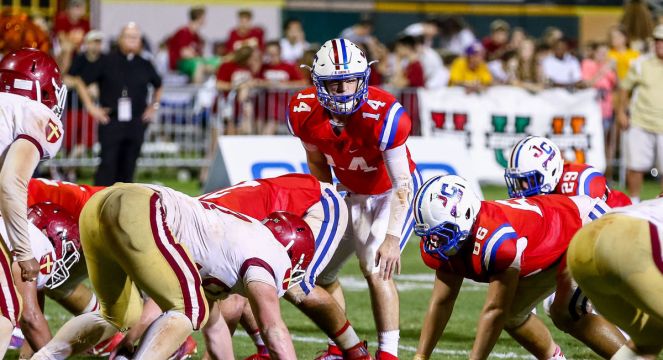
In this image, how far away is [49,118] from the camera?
5.16 m

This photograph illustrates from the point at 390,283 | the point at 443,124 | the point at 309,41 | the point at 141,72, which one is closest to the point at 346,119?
the point at 390,283

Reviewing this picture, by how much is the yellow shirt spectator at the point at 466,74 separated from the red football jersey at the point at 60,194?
933cm

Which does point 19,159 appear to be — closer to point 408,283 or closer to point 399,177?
point 399,177

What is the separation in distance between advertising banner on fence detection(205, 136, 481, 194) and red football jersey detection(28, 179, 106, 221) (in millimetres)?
4283

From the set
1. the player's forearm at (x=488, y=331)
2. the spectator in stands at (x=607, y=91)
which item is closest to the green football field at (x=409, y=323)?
the player's forearm at (x=488, y=331)

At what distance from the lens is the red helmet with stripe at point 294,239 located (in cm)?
511

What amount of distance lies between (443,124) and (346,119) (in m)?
7.89

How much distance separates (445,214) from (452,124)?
343 inches

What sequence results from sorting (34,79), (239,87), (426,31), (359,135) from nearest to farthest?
(34,79) < (359,135) < (239,87) < (426,31)

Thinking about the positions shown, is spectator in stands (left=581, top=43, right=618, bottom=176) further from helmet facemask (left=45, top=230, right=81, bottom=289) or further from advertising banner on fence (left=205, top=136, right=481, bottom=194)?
helmet facemask (left=45, top=230, right=81, bottom=289)

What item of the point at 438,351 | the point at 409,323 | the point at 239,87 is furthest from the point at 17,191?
the point at 239,87

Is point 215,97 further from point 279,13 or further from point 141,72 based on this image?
point 279,13

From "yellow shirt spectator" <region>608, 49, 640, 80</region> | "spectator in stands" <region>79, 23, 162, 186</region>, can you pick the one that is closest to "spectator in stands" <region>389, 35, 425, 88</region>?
"yellow shirt spectator" <region>608, 49, 640, 80</region>

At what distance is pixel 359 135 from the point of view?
20.8ft
